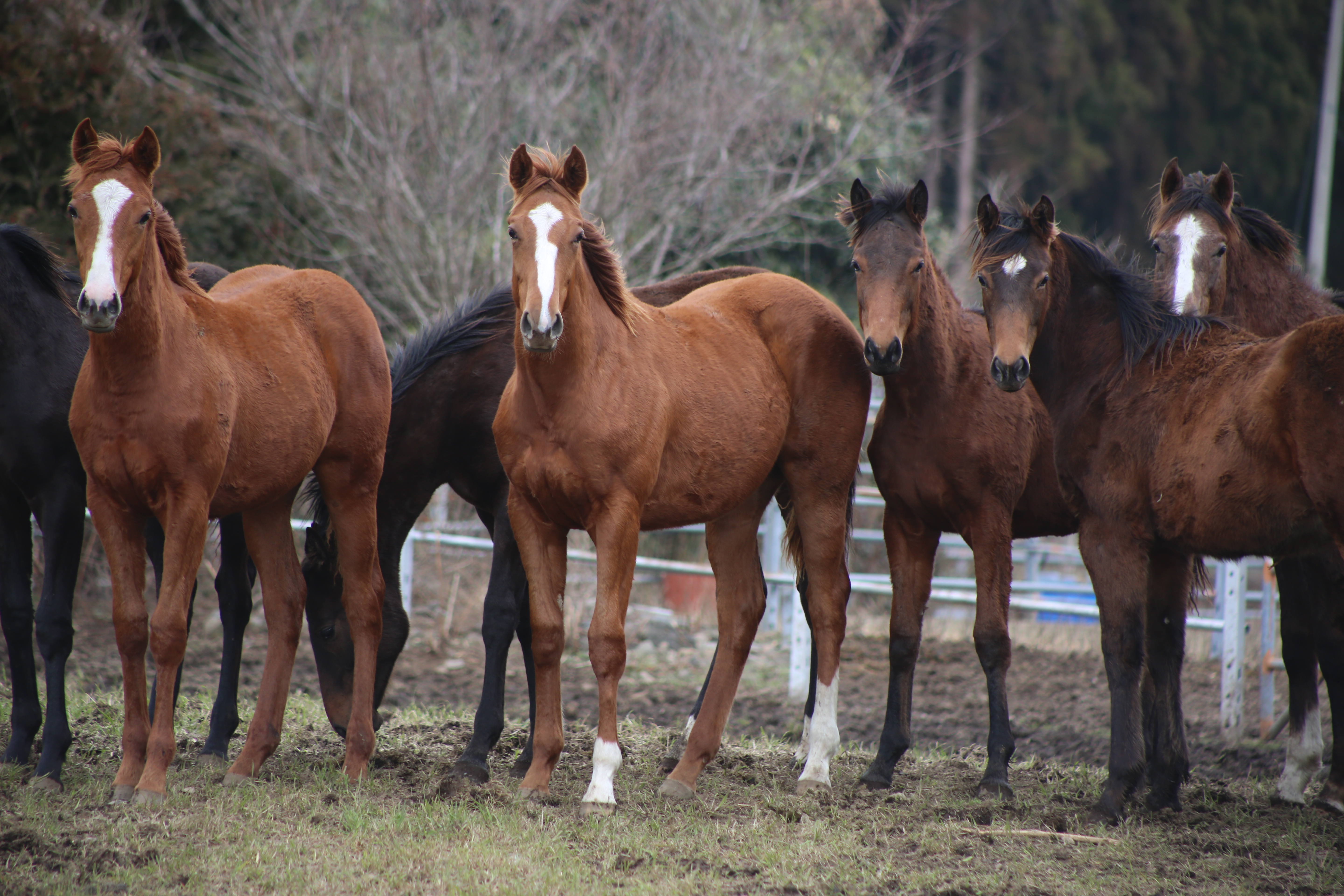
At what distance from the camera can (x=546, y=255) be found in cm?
408

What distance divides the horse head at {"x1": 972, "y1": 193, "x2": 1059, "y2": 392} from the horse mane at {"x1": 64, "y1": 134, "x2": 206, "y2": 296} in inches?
133

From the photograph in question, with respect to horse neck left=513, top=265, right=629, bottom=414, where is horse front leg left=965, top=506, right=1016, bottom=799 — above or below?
below

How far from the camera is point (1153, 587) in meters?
4.92

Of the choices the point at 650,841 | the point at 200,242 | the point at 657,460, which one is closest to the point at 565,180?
the point at 657,460

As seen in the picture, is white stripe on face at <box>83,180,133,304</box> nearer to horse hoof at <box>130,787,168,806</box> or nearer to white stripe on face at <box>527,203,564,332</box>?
white stripe on face at <box>527,203,564,332</box>

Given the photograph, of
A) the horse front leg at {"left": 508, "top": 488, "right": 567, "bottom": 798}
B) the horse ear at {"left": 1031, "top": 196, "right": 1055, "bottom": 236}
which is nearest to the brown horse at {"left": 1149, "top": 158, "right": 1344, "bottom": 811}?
the horse ear at {"left": 1031, "top": 196, "right": 1055, "bottom": 236}

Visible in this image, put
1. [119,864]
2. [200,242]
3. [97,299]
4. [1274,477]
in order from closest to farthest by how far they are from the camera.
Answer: [119,864]
[97,299]
[1274,477]
[200,242]

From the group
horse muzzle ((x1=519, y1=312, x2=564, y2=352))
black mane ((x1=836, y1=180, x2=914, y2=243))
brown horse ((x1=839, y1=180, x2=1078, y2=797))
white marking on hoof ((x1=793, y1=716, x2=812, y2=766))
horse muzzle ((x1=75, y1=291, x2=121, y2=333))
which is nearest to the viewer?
horse muzzle ((x1=75, y1=291, x2=121, y2=333))

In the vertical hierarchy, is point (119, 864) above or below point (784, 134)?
below

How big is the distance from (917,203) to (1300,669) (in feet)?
9.23

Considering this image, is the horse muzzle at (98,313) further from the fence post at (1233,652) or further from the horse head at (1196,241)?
the fence post at (1233,652)

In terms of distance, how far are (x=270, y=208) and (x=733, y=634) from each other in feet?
27.1

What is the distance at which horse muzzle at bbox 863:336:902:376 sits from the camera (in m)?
4.65

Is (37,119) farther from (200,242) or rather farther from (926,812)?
(926,812)
